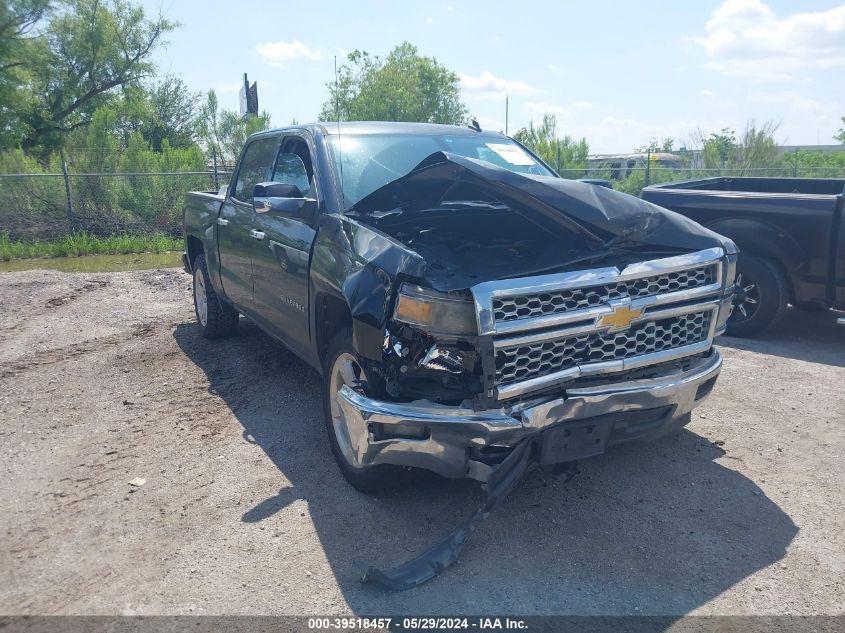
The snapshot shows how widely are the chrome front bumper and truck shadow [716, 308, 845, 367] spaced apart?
345 centimetres

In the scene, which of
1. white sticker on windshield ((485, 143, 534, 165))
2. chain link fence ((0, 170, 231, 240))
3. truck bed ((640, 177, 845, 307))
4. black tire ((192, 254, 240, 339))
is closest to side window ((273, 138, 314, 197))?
white sticker on windshield ((485, 143, 534, 165))

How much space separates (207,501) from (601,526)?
6.96ft

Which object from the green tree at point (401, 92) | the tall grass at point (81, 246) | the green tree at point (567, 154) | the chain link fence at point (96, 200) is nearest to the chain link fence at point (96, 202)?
the chain link fence at point (96, 200)

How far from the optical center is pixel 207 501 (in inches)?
157

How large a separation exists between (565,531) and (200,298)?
198 inches

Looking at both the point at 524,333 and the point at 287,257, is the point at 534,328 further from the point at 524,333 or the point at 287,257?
the point at 287,257

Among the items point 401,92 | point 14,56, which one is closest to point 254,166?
point 14,56

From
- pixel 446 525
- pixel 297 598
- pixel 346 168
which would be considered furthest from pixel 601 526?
pixel 346 168

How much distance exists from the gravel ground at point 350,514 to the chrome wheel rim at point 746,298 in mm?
1033

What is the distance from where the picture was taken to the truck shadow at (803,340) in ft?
21.2

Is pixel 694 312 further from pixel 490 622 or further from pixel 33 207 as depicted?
pixel 33 207

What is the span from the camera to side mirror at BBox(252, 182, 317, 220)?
4.33 metres

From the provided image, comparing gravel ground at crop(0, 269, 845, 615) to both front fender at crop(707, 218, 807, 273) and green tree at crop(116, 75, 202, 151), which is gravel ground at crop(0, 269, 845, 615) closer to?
front fender at crop(707, 218, 807, 273)

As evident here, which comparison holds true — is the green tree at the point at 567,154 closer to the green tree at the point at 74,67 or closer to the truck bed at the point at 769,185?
the truck bed at the point at 769,185
